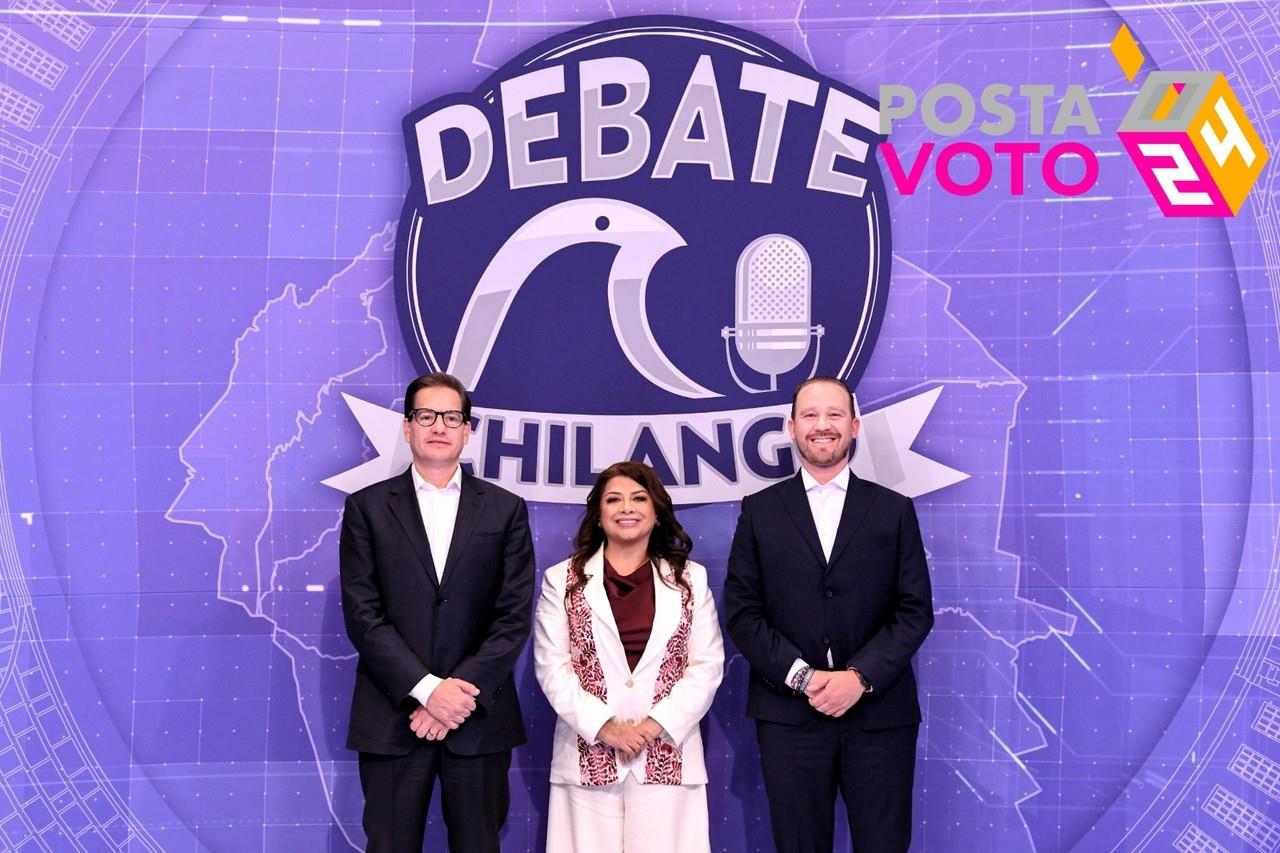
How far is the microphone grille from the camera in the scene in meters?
3.89

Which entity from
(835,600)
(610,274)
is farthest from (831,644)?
(610,274)

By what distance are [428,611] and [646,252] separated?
4.68 ft

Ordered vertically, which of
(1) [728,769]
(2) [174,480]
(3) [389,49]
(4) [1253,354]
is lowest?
(1) [728,769]

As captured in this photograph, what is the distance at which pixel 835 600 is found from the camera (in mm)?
3293

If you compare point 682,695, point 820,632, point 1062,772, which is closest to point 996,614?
point 1062,772

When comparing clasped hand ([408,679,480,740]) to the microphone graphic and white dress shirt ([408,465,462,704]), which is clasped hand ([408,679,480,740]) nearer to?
white dress shirt ([408,465,462,704])

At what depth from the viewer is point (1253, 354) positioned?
12.6 feet

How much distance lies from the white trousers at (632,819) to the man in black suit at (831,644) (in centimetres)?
24

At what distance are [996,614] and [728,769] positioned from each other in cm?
102

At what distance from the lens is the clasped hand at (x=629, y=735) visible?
10.6ft

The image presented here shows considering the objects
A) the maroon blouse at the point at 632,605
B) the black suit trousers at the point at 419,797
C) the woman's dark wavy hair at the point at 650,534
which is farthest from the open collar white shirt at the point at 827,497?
the black suit trousers at the point at 419,797

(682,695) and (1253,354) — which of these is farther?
(1253,354)

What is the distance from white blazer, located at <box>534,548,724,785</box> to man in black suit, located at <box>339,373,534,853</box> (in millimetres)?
133

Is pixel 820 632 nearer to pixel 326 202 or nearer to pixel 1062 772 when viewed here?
pixel 1062 772
